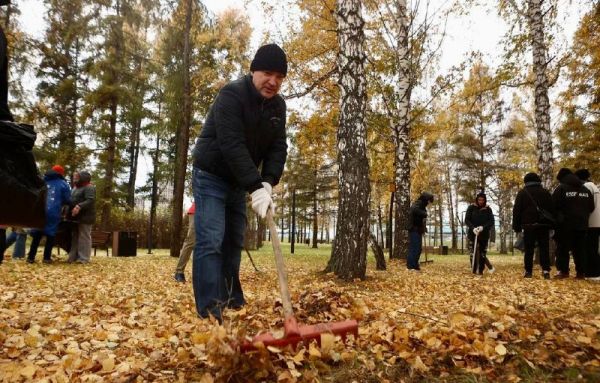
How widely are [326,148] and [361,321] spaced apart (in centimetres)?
1365

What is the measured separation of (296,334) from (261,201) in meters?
0.91

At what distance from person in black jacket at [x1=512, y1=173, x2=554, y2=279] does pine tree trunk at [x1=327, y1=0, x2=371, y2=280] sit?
349 centimetres

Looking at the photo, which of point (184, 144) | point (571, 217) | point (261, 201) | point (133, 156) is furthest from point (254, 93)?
point (133, 156)

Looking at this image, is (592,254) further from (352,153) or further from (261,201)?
(261,201)

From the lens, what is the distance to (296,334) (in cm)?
218

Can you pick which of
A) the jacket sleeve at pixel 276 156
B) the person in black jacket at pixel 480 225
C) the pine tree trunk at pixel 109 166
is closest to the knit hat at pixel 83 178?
the jacket sleeve at pixel 276 156

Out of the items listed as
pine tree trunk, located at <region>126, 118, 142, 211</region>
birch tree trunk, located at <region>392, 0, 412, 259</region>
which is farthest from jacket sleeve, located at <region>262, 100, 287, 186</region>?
pine tree trunk, located at <region>126, 118, 142, 211</region>

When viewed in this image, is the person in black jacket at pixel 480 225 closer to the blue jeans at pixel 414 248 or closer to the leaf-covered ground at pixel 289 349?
the blue jeans at pixel 414 248

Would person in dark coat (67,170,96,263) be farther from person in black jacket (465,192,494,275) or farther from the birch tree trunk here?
person in black jacket (465,192,494,275)

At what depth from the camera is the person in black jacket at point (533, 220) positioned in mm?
Answer: 7617

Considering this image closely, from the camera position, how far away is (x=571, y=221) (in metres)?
7.37

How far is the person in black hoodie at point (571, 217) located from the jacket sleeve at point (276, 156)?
6.18 meters

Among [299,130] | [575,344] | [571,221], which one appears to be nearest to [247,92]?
[575,344]

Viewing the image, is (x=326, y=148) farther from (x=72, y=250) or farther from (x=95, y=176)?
(x=95, y=176)
